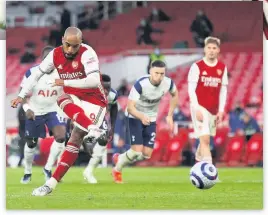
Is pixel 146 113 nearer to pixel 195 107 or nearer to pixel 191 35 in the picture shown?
pixel 195 107

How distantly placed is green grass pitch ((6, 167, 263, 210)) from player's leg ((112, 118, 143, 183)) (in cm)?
15

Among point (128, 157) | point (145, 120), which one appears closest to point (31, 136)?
point (128, 157)

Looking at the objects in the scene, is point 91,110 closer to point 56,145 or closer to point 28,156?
point 56,145

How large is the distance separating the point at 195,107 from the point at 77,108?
1895 mm

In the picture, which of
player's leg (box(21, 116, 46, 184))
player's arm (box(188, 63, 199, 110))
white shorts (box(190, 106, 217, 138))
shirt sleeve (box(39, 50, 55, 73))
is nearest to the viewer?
shirt sleeve (box(39, 50, 55, 73))

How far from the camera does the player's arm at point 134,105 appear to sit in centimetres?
894

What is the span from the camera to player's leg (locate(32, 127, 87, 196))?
734cm

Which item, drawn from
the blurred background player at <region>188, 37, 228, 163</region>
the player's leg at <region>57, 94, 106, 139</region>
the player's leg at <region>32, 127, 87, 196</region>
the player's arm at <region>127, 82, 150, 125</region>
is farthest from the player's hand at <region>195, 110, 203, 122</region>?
the player's leg at <region>32, 127, 87, 196</region>

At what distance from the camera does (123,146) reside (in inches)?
556

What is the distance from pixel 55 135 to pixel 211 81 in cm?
163

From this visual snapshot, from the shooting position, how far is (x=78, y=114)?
737cm

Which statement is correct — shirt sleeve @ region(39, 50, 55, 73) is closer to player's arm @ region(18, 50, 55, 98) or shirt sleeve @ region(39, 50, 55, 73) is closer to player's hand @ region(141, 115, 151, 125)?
player's arm @ region(18, 50, 55, 98)

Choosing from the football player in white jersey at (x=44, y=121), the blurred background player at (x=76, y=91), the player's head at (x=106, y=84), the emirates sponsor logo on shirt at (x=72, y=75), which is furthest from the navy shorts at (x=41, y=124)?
the emirates sponsor logo on shirt at (x=72, y=75)

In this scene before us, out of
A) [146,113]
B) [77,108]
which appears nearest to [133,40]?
[146,113]
